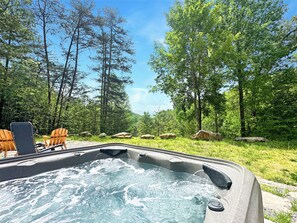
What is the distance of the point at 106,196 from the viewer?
2.25 meters

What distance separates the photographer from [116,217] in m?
1.75

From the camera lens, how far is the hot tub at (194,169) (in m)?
1.26

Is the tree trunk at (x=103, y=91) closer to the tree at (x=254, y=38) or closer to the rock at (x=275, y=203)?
the tree at (x=254, y=38)

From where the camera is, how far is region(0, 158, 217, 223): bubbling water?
175 cm

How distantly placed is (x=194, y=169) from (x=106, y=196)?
1.50 meters

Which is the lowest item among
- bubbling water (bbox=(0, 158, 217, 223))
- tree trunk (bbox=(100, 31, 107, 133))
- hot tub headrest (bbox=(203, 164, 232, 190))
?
bubbling water (bbox=(0, 158, 217, 223))

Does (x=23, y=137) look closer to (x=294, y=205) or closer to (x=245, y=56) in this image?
(x=294, y=205)

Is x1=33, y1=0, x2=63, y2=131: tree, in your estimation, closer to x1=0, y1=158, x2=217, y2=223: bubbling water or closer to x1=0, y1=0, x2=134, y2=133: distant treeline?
x1=0, y1=0, x2=134, y2=133: distant treeline

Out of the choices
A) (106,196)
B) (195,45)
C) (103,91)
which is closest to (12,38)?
(103,91)

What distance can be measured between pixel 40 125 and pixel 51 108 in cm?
126

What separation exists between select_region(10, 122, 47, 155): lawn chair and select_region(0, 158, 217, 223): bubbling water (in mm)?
1201

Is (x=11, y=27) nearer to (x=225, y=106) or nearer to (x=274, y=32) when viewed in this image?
(x=225, y=106)

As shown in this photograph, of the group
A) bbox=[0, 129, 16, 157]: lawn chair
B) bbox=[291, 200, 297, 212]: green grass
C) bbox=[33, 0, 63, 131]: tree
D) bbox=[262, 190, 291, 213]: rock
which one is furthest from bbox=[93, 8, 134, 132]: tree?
bbox=[291, 200, 297, 212]: green grass

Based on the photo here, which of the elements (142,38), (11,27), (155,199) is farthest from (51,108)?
(155,199)
